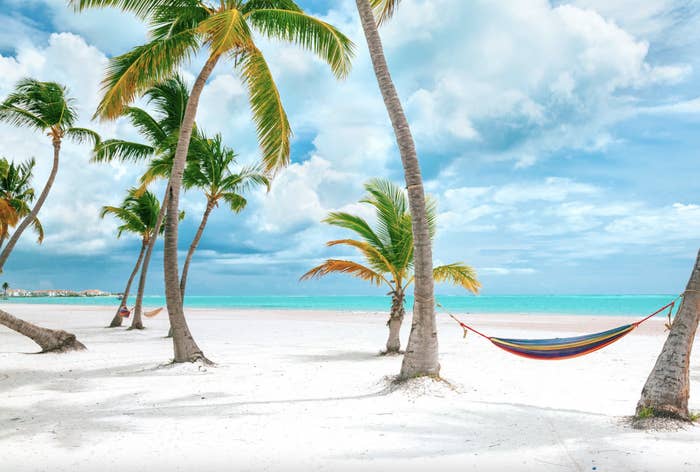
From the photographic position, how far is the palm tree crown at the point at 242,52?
7387 mm

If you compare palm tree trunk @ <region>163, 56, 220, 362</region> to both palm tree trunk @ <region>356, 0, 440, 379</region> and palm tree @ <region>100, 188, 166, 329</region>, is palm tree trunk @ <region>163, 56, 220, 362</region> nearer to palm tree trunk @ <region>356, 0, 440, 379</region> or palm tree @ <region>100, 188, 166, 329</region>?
palm tree trunk @ <region>356, 0, 440, 379</region>

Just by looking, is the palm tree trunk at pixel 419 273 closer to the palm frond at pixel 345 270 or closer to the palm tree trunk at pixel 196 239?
the palm frond at pixel 345 270

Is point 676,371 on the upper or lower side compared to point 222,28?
lower

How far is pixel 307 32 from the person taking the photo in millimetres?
7496

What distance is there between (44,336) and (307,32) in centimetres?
695

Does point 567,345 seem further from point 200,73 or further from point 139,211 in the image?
point 139,211

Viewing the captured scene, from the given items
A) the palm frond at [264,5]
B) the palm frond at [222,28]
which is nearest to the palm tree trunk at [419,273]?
the palm frond at [222,28]

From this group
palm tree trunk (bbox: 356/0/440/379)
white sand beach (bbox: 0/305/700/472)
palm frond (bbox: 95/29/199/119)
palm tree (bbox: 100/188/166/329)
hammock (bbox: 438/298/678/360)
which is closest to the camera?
white sand beach (bbox: 0/305/700/472)

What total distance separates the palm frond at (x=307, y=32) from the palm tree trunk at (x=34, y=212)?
26.2 feet

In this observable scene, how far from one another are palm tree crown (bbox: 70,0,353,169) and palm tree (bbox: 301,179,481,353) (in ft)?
5.46

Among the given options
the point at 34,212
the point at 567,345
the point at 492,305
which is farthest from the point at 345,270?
the point at 492,305

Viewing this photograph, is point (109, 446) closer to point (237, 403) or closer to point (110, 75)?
point (237, 403)

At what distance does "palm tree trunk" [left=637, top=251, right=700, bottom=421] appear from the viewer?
13.3 feet

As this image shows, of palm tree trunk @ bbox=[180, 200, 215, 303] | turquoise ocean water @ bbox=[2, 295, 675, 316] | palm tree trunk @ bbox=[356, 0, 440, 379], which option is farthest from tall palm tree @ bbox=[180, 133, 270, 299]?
turquoise ocean water @ bbox=[2, 295, 675, 316]
